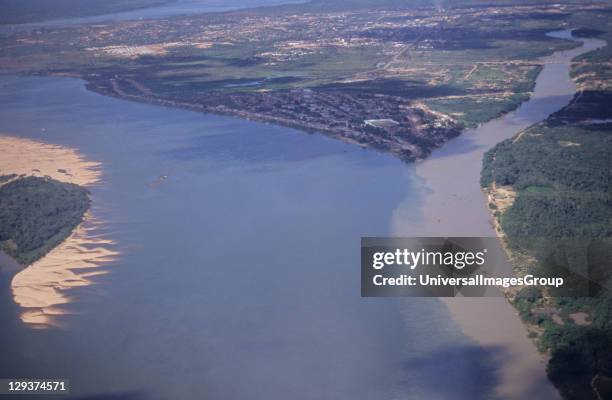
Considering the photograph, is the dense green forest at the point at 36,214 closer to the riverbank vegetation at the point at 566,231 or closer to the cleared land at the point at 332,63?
the cleared land at the point at 332,63

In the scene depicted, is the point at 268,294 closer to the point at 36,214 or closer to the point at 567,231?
the point at 567,231

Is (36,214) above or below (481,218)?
above

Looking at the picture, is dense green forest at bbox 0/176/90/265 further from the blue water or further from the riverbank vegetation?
the riverbank vegetation

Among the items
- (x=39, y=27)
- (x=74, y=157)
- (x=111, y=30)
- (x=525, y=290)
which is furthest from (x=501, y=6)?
(x=525, y=290)

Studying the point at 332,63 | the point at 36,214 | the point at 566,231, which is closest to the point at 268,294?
the point at 566,231

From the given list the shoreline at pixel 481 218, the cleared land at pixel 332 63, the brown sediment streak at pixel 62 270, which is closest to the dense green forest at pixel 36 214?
the brown sediment streak at pixel 62 270

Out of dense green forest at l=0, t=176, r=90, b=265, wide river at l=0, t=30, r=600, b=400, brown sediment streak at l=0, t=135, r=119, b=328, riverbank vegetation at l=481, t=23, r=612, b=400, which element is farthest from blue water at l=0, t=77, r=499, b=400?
riverbank vegetation at l=481, t=23, r=612, b=400
